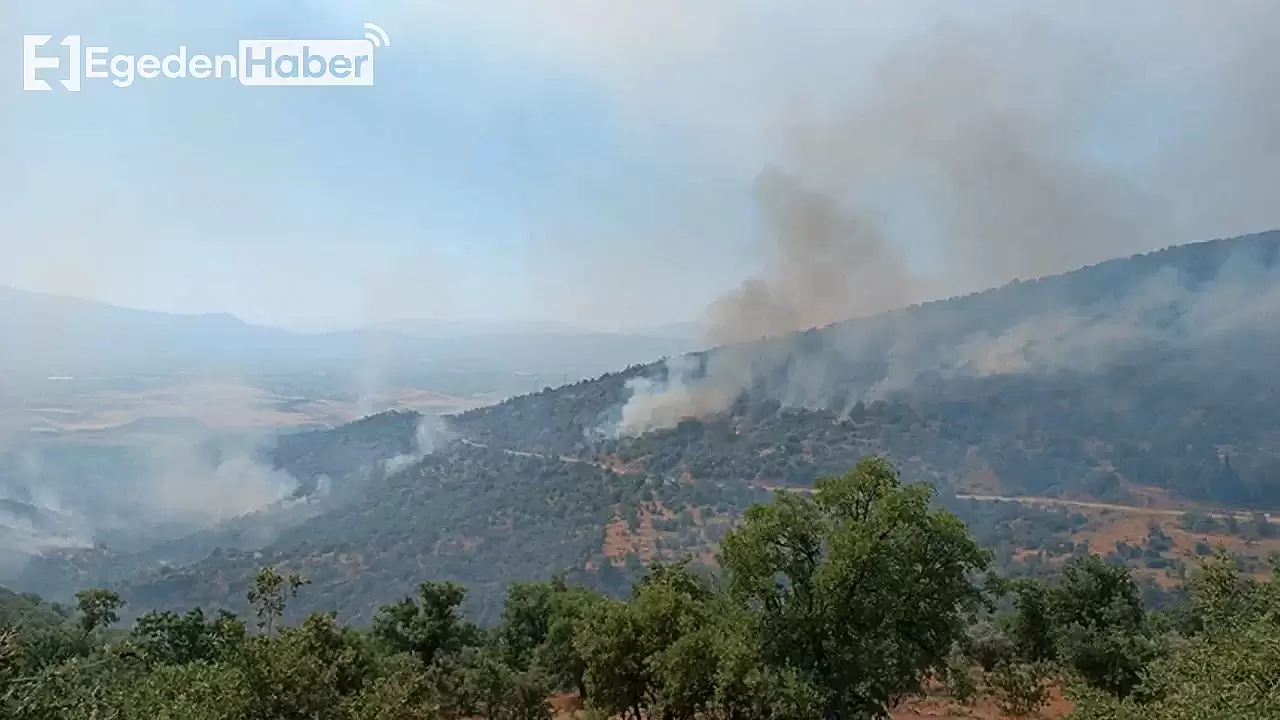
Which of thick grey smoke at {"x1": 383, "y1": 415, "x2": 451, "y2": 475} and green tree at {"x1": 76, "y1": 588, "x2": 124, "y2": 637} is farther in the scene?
thick grey smoke at {"x1": 383, "y1": 415, "x2": 451, "y2": 475}

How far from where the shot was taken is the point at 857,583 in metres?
13.7

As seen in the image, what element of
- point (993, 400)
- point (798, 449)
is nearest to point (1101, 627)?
point (798, 449)

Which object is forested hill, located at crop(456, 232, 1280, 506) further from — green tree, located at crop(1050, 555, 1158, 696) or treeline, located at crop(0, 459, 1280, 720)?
treeline, located at crop(0, 459, 1280, 720)

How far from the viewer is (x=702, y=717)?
14.3m

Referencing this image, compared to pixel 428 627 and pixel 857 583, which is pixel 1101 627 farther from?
pixel 428 627

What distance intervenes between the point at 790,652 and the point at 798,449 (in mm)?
63929

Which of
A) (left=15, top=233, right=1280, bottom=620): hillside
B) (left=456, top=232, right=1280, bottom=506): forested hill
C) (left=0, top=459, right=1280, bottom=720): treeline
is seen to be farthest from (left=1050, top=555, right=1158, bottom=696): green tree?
(left=456, top=232, right=1280, bottom=506): forested hill

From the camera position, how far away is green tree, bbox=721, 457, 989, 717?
13724 mm

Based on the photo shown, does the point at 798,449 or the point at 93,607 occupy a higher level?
the point at 798,449

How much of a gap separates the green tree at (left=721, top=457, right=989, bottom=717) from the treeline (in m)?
0.03

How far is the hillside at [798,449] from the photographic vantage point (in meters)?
60.0

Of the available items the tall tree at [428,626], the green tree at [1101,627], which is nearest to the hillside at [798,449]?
the tall tree at [428,626]

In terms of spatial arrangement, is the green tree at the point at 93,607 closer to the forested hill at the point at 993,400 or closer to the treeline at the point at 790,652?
the treeline at the point at 790,652

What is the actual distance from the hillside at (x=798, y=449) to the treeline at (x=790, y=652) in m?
33.8
